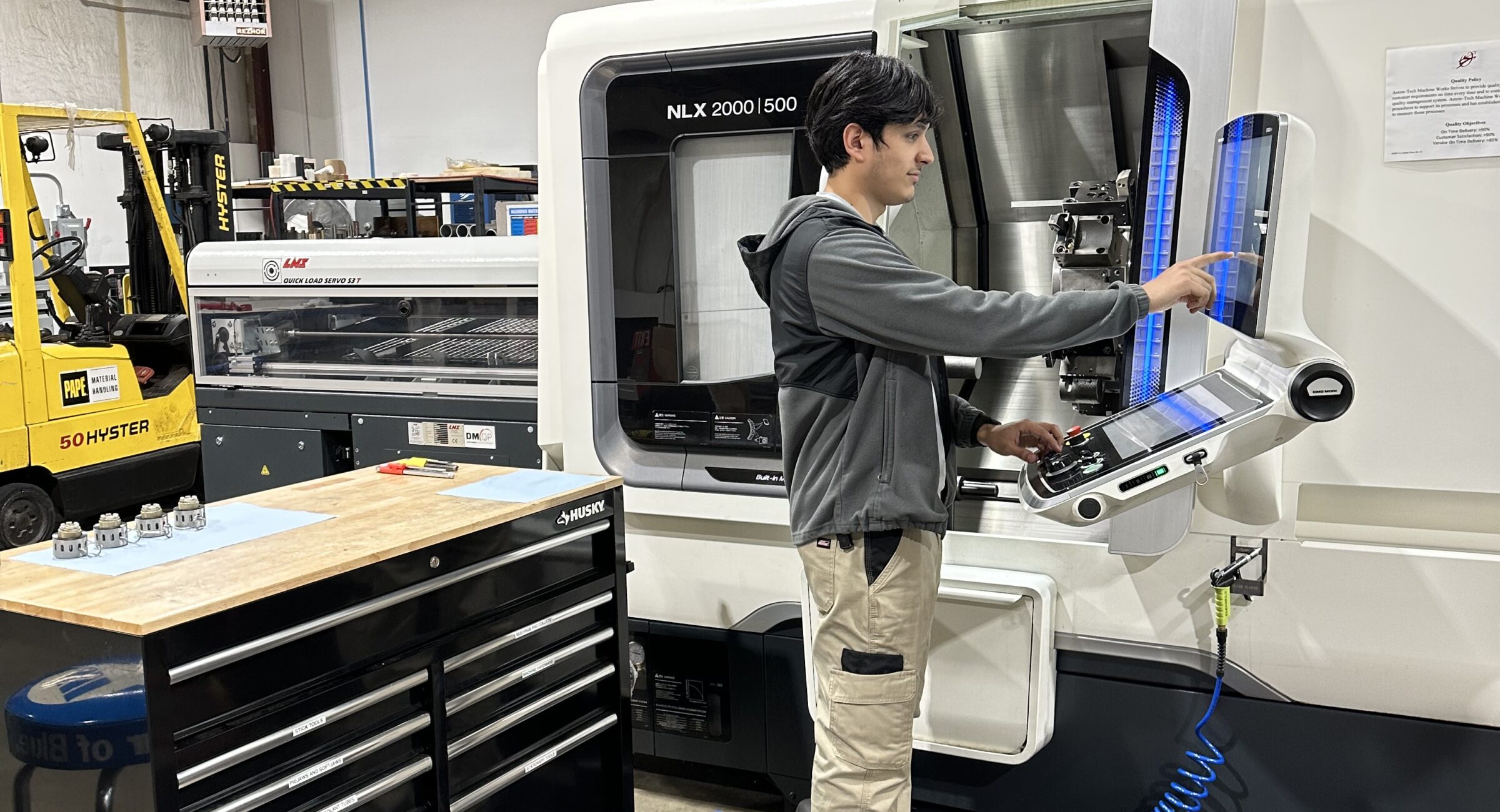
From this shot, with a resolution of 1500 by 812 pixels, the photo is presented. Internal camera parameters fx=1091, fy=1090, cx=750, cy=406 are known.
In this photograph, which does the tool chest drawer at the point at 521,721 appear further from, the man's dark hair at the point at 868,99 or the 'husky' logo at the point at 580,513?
the man's dark hair at the point at 868,99

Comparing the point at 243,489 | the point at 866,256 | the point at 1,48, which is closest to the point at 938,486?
the point at 866,256

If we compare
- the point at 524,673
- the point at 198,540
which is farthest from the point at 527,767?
the point at 198,540

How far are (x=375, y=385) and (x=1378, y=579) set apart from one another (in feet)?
10.2

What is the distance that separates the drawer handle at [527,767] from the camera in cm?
210

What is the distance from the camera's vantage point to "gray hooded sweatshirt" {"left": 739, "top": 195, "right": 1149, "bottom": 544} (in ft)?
5.60

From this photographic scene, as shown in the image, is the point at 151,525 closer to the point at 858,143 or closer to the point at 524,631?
the point at 524,631

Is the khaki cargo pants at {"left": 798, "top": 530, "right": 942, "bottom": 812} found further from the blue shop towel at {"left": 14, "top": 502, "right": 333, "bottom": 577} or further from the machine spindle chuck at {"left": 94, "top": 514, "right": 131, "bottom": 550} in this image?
the machine spindle chuck at {"left": 94, "top": 514, "right": 131, "bottom": 550}

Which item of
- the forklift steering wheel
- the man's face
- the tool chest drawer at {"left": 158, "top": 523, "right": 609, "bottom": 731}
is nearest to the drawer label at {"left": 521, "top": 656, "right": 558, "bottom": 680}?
the tool chest drawer at {"left": 158, "top": 523, "right": 609, "bottom": 731}

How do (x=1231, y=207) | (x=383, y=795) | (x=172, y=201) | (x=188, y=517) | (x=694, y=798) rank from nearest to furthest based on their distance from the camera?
1. (x=1231, y=207)
2. (x=383, y=795)
3. (x=188, y=517)
4. (x=694, y=798)
5. (x=172, y=201)

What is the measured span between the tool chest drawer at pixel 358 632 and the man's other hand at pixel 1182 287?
1.29 metres

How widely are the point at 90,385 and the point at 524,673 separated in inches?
158

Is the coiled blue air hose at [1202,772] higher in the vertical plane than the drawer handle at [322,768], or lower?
lower

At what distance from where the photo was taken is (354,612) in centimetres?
187

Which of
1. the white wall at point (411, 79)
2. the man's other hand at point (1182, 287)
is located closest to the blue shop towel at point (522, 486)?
the man's other hand at point (1182, 287)
